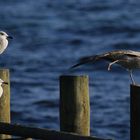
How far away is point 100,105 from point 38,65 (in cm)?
509

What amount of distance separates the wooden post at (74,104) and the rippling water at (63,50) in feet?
22.9

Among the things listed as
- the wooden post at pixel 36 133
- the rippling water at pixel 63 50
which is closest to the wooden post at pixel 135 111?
the wooden post at pixel 36 133

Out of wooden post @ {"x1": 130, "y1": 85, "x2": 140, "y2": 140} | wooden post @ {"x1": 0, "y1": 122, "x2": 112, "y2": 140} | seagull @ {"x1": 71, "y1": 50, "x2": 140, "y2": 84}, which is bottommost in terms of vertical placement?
wooden post @ {"x1": 0, "y1": 122, "x2": 112, "y2": 140}

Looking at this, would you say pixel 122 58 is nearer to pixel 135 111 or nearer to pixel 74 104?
pixel 74 104

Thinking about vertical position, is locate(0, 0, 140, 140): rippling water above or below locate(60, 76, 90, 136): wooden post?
above

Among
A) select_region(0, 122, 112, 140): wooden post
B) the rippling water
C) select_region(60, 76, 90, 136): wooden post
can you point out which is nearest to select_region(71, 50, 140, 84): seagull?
select_region(60, 76, 90, 136): wooden post

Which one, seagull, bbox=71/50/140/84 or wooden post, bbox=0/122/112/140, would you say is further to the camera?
seagull, bbox=71/50/140/84

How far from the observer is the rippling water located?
1830 cm

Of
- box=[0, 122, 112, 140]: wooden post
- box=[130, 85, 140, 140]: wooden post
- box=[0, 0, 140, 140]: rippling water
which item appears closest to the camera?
box=[130, 85, 140, 140]: wooden post

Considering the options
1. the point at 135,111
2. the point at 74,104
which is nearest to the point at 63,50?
the point at 74,104

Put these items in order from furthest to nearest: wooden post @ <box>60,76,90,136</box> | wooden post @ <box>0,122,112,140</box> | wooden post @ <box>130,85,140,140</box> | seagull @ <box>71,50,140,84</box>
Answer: seagull @ <box>71,50,140,84</box> < wooden post @ <box>60,76,90,136</box> < wooden post @ <box>0,122,112,140</box> < wooden post @ <box>130,85,140,140</box>

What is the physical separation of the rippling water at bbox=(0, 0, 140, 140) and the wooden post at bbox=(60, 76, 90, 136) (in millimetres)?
6967

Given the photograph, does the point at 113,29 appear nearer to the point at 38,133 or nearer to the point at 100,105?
the point at 100,105

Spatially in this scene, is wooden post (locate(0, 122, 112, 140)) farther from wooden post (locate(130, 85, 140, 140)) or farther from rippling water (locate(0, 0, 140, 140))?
rippling water (locate(0, 0, 140, 140))
